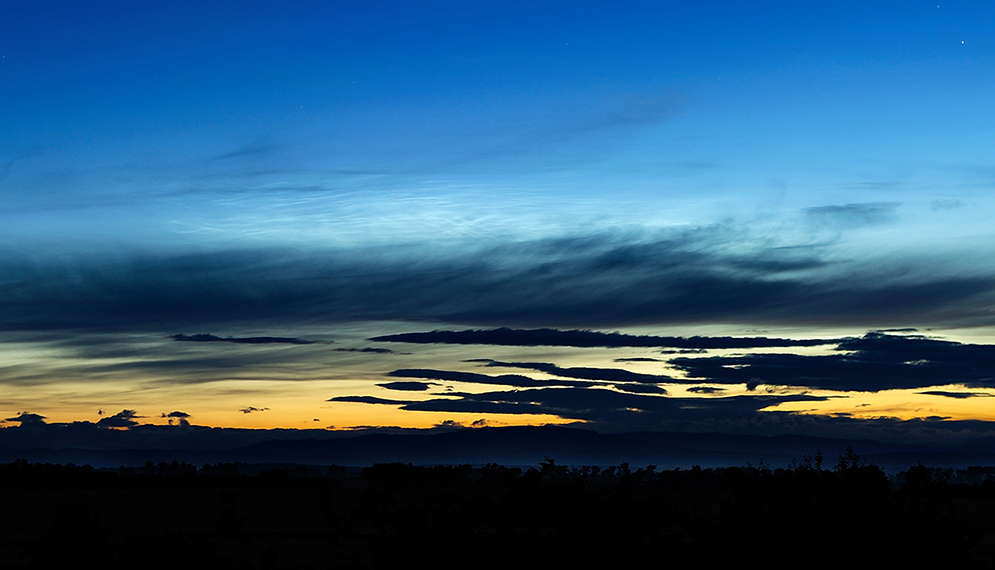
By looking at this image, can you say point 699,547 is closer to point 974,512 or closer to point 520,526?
point 520,526

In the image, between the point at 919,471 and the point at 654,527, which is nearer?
the point at 919,471

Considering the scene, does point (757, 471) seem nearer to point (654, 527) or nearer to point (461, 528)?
point (654, 527)

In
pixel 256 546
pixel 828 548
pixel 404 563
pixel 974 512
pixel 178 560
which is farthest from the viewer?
pixel 974 512

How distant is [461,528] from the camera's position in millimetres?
37969

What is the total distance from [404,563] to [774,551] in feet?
45.9

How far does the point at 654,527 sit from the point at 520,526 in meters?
5.30

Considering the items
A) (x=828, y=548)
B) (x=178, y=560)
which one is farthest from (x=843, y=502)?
(x=178, y=560)

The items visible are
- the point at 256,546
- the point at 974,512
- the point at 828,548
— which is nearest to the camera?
the point at 828,548

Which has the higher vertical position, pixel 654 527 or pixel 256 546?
pixel 654 527

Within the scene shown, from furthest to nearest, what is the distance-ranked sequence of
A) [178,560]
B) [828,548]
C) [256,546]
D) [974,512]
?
[974,512]
[256,546]
[178,560]
[828,548]

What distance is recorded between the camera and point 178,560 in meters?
34.6

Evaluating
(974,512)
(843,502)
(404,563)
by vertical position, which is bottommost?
(974,512)

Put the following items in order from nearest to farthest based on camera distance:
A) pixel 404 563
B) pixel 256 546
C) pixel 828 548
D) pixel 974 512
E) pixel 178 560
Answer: pixel 828 548, pixel 178 560, pixel 404 563, pixel 256 546, pixel 974 512

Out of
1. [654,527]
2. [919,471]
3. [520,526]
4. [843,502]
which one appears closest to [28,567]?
[520,526]
